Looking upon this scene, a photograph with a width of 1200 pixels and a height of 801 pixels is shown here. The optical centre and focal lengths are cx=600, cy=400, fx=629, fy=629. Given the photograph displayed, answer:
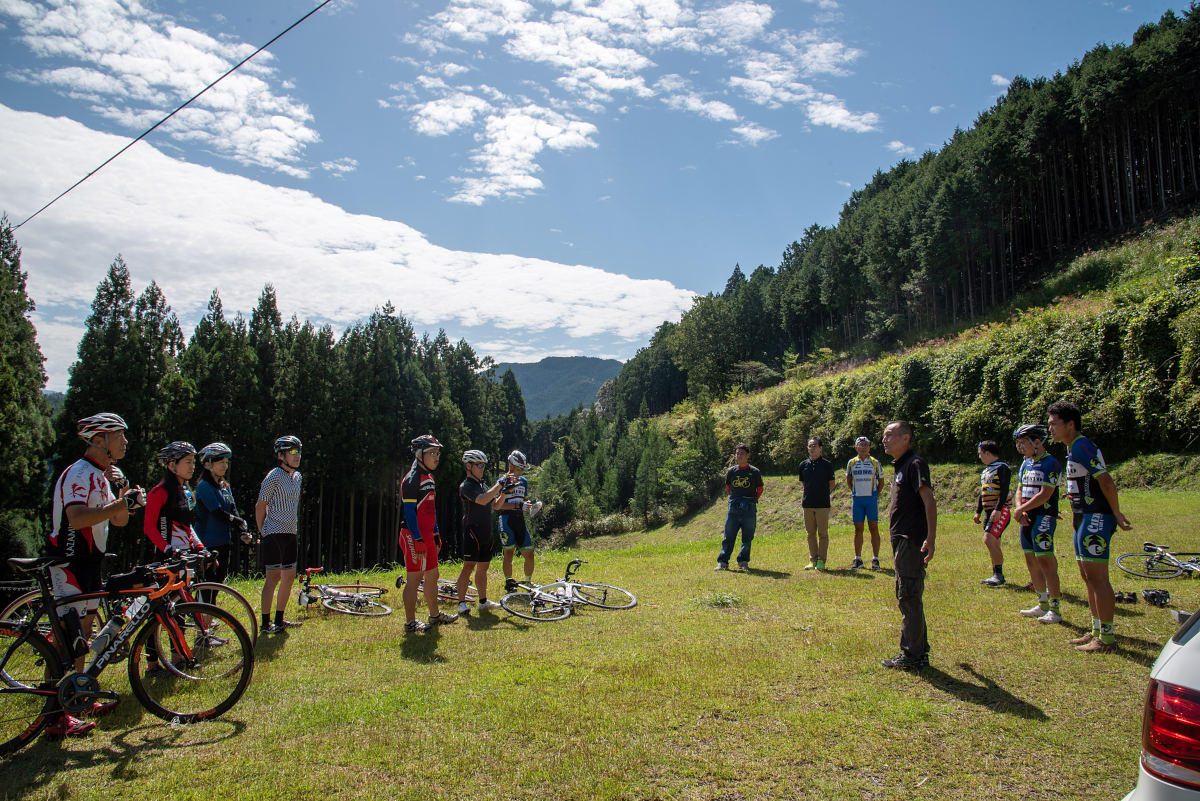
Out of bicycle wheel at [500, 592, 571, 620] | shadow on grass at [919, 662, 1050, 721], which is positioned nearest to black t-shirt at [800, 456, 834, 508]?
bicycle wheel at [500, 592, 571, 620]

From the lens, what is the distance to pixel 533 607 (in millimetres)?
8242

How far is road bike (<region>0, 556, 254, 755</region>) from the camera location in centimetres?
422

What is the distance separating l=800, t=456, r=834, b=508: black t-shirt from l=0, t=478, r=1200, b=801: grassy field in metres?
3.10

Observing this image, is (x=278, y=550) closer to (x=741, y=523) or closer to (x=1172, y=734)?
(x=1172, y=734)

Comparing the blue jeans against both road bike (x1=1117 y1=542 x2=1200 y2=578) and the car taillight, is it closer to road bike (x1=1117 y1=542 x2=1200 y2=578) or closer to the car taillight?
road bike (x1=1117 y1=542 x2=1200 y2=578)

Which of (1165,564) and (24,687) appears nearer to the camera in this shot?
(24,687)

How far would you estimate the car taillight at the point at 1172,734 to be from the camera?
2.03 meters

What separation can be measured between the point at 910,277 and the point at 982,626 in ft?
158

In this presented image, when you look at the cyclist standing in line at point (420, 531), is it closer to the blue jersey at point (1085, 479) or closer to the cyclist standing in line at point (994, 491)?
the blue jersey at point (1085, 479)

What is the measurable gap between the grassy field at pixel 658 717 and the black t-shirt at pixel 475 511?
1186 mm

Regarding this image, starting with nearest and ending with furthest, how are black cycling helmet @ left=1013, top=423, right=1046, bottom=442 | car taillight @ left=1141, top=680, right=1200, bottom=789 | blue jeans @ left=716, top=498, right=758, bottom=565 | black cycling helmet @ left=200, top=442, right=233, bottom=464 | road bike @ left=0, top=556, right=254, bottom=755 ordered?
car taillight @ left=1141, top=680, right=1200, bottom=789
road bike @ left=0, top=556, right=254, bottom=755
black cycling helmet @ left=200, top=442, right=233, bottom=464
black cycling helmet @ left=1013, top=423, right=1046, bottom=442
blue jeans @ left=716, top=498, right=758, bottom=565

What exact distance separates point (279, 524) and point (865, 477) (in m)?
9.06

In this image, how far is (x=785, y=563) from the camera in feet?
40.2

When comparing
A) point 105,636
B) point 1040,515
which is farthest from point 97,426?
point 1040,515
